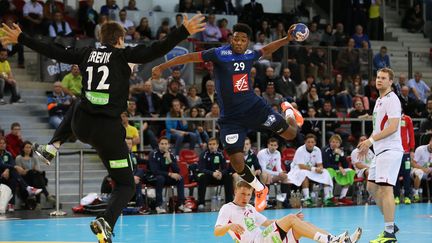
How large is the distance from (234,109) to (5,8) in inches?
538

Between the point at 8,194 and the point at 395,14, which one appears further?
the point at 395,14

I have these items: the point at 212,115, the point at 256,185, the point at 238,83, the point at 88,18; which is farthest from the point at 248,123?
the point at 88,18

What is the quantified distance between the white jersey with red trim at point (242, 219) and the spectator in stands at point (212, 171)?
366 inches

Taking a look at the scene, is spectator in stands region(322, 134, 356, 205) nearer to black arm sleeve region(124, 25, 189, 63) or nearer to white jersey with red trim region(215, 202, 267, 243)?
white jersey with red trim region(215, 202, 267, 243)

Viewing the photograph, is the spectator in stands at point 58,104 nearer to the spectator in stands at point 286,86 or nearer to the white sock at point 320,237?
the spectator in stands at point 286,86

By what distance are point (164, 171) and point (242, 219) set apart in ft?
30.1

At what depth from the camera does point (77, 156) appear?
21562mm

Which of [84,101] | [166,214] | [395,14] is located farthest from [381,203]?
[395,14]

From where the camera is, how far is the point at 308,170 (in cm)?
2106

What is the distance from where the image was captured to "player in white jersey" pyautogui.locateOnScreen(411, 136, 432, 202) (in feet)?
73.7

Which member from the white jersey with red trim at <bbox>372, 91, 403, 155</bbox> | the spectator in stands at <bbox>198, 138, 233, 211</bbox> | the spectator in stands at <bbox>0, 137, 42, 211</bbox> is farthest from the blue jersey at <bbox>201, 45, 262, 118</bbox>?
the spectator in stands at <bbox>0, 137, 42, 211</bbox>

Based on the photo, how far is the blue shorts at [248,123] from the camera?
1246 cm

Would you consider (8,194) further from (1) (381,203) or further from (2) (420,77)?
(2) (420,77)

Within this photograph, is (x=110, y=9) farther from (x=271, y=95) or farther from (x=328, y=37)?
(x=328, y=37)
